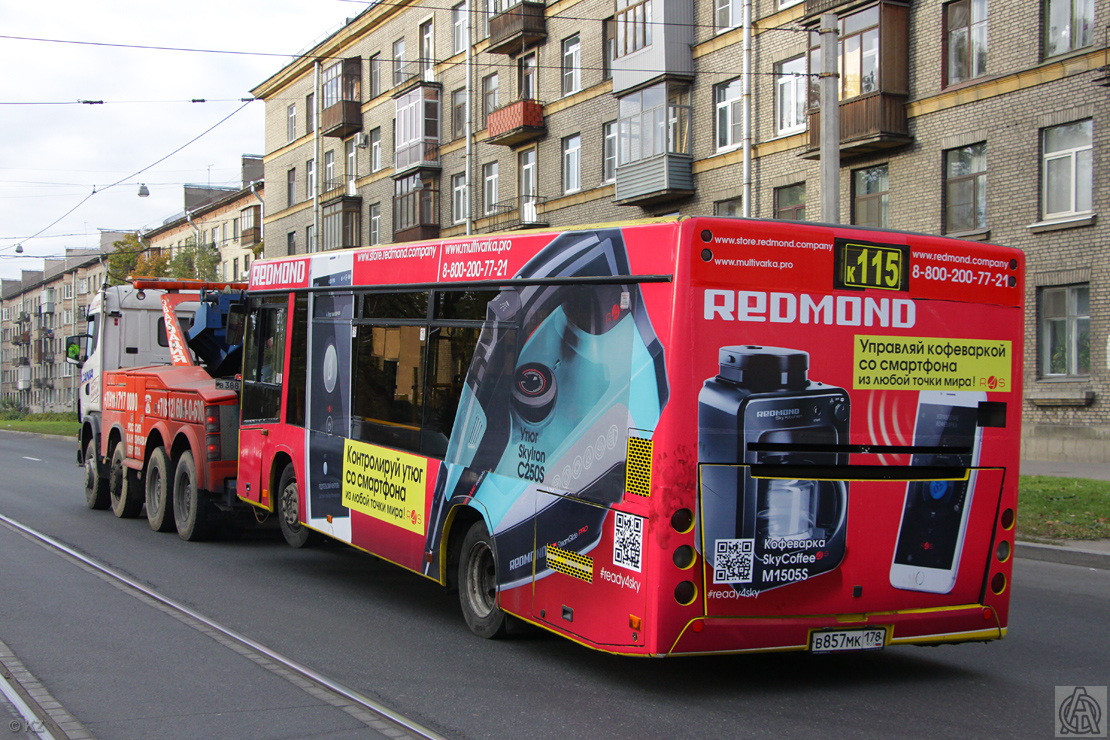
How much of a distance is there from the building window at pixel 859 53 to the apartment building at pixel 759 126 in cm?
5

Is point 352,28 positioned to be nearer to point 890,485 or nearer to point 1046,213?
point 1046,213

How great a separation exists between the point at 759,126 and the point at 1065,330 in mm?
9227

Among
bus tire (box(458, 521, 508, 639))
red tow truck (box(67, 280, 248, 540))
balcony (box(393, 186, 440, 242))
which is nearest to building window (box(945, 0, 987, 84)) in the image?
red tow truck (box(67, 280, 248, 540))

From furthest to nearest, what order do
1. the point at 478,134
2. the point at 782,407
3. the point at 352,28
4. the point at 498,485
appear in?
the point at 352,28 → the point at 478,134 → the point at 498,485 → the point at 782,407

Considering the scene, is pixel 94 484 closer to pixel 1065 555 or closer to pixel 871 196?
pixel 1065 555

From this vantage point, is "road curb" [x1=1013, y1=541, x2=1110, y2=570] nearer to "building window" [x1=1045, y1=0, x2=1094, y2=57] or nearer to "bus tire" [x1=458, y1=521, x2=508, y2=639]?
"bus tire" [x1=458, y1=521, x2=508, y2=639]

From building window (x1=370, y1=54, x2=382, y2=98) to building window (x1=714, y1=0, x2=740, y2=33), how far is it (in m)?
21.5

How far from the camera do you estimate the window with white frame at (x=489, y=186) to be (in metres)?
39.2

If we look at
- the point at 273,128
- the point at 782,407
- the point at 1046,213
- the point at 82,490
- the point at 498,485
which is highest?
the point at 273,128

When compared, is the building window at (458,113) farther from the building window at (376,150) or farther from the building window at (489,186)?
the building window at (376,150)

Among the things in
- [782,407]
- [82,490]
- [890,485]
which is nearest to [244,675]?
[782,407]

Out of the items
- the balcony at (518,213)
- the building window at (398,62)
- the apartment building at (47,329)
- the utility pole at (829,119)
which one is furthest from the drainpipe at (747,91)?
the apartment building at (47,329)

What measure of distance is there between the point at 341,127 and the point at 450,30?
889 cm

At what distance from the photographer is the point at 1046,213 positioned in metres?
21.7
